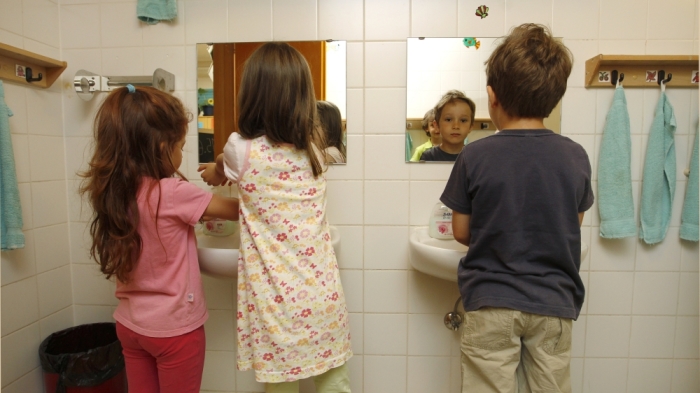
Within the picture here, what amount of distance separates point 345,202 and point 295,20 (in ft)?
2.12

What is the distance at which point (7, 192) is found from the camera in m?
1.29

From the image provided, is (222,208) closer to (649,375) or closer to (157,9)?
(157,9)

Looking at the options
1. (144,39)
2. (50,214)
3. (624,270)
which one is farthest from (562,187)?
(50,214)

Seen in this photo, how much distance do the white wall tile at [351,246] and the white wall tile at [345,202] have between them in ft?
0.08

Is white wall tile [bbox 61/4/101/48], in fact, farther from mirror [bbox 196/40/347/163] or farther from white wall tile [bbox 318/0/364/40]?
white wall tile [bbox 318/0/364/40]

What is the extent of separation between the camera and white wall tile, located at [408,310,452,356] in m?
1.57

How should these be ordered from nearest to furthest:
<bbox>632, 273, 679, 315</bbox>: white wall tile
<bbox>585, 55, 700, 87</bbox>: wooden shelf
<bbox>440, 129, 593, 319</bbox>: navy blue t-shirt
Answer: <bbox>440, 129, 593, 319</bbox>: navy blue t-shirt
<bbox>585, 55, 700, 87</bbox>: wooden shelf
<bbox>632, 273, 679, 315</bbox>: white wall tile

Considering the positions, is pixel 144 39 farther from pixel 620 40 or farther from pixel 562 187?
pixel 620 40

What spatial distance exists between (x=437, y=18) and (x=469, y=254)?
0.84 metres

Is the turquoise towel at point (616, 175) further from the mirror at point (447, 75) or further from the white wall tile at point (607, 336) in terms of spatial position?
the white wall tile at point (607, 336)

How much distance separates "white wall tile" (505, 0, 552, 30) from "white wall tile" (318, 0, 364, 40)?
0.49 metres

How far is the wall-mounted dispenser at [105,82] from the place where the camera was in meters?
1.49

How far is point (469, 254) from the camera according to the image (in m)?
1.07

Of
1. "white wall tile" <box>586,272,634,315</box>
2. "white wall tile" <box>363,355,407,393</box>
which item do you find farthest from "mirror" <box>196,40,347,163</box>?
"white wall tile" <box>586,272,634,315</box>
